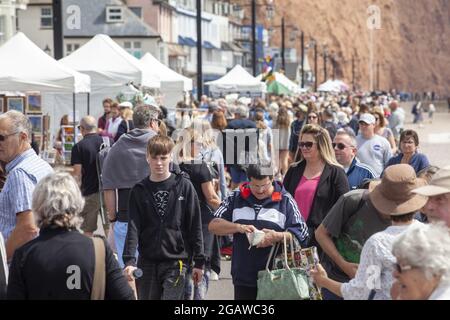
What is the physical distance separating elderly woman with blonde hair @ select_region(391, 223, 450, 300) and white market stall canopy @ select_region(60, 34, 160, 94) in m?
17.1

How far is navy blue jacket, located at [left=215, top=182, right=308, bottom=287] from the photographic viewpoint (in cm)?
744

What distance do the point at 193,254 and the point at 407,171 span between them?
7.23 ft

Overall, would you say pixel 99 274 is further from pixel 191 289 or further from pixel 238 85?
pixel 238 85

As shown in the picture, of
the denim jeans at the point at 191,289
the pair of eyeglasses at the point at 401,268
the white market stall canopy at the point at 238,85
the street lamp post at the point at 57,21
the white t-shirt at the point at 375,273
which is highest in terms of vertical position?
the street lamp post at the point at 57,21

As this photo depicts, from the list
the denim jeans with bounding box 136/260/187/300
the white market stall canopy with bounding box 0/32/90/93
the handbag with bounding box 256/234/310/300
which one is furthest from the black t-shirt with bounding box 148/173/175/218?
the white market stall canopy with bounding box 0/32/90/93

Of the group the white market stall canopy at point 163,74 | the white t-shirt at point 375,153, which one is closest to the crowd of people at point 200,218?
the white t-shirt at point 375,153

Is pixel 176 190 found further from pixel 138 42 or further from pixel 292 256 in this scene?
pixel 138 42

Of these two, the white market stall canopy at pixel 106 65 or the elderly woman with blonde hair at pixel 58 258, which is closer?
the elderly woman with blonde hair at pixel 58 258

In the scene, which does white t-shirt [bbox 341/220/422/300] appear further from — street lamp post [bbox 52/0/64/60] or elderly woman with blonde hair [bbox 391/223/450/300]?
street lamp post [bbox 52/0/64/60]

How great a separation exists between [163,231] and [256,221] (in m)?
0.73

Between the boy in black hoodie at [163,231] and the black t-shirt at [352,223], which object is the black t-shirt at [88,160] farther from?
the black t-shirt at [352,223]

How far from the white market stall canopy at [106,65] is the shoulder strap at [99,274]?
1635 centimetres

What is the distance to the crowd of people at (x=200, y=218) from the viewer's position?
206 inches

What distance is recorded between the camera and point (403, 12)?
7800 inches
